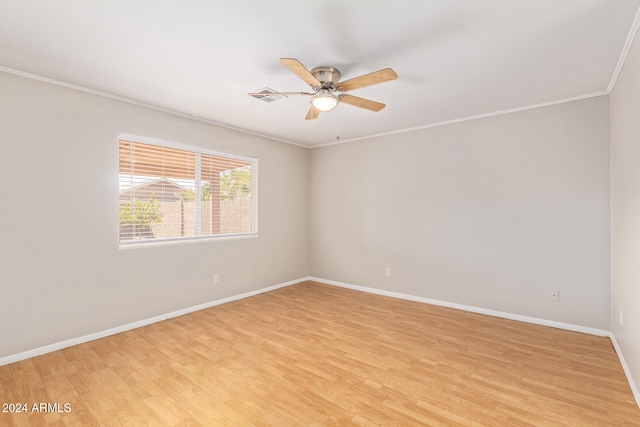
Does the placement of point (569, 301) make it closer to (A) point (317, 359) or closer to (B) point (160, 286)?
(A) point (317, 359)

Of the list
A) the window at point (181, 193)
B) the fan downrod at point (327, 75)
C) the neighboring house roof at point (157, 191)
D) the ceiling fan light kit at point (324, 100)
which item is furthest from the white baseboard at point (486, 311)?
the fan downrod at point (327, 75)

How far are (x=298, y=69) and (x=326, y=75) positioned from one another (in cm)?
50

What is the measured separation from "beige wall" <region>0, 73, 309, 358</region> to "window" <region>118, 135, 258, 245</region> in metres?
0.15

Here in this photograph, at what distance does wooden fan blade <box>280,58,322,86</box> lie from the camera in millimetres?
1885

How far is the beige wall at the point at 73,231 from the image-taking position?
254 cm

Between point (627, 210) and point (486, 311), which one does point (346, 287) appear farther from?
point (627, 210)

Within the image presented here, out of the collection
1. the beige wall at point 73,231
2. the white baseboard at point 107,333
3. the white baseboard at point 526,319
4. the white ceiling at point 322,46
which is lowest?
the white baseboard at point 526,319

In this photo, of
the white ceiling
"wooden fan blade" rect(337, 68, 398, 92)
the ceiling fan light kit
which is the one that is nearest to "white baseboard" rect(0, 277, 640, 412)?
the white ceiling

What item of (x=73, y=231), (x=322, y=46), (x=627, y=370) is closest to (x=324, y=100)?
(x=322, y=46)

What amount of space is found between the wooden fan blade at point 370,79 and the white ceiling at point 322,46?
21cm

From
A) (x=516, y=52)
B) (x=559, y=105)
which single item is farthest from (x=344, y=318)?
(x=559, y=105)

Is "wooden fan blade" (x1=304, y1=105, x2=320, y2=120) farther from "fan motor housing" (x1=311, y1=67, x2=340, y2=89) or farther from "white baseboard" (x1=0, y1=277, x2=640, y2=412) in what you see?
"white baseboard" (x1=0, y1=277, x2=640, y2=412)

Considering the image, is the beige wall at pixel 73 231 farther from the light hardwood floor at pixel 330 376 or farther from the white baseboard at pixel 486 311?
the white baseboard at pixel 486 311

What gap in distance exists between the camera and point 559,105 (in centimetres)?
324
